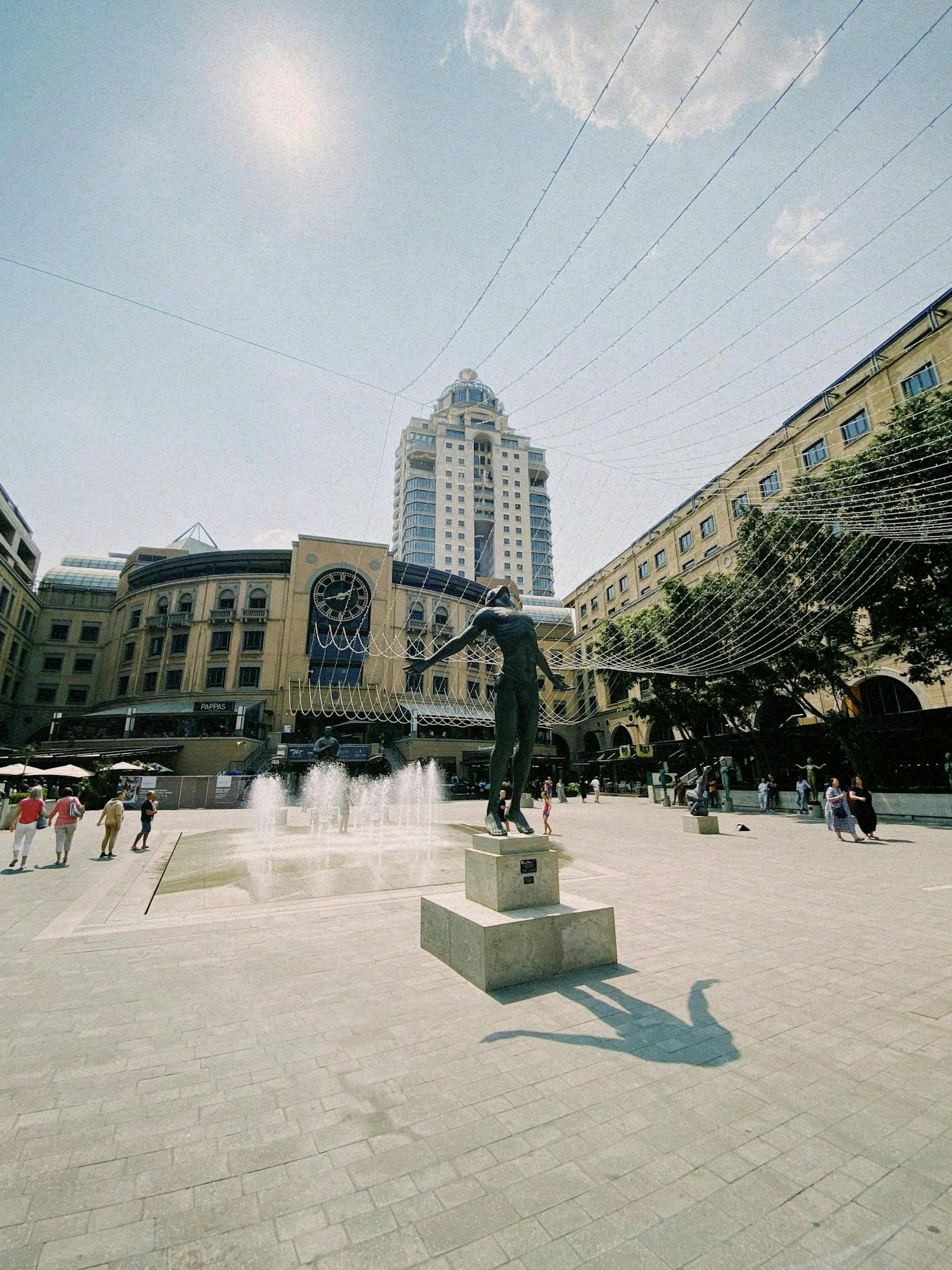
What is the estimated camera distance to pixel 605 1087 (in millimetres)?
3326

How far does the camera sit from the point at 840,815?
570 inches

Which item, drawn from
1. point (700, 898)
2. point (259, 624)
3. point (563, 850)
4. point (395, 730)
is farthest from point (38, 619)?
point (700, 898)

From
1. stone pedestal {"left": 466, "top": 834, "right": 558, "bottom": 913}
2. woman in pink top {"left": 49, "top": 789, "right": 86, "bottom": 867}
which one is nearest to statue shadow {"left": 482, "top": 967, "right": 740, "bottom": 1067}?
stone pedestal {"left": 466, "top": 834, "right": 558, "bottom": 913}

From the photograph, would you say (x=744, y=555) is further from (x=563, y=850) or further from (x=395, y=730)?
→ (x=395, y=730)

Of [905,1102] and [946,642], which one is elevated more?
[946,642]

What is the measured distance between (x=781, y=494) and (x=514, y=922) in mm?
23415

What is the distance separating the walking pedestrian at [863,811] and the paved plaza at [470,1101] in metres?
8.68

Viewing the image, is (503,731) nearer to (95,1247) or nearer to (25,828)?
(95,1247)

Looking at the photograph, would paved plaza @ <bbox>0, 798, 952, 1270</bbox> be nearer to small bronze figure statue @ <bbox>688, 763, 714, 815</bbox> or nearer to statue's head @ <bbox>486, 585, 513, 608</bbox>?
statue's head @ <bbox>486, 585, 513, 608</bbox>

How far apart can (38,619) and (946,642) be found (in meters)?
70.2

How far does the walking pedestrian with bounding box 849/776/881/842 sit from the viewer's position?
46.9 ft

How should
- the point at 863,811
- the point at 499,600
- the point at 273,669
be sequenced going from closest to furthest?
1. the point at 499,600
2. the point at 863,811
3. the point at 273,669

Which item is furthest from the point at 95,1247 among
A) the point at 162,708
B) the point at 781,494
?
the point at 162,708

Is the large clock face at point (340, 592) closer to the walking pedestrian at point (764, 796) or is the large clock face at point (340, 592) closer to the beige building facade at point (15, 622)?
the beige building facade at point (15, 622)
